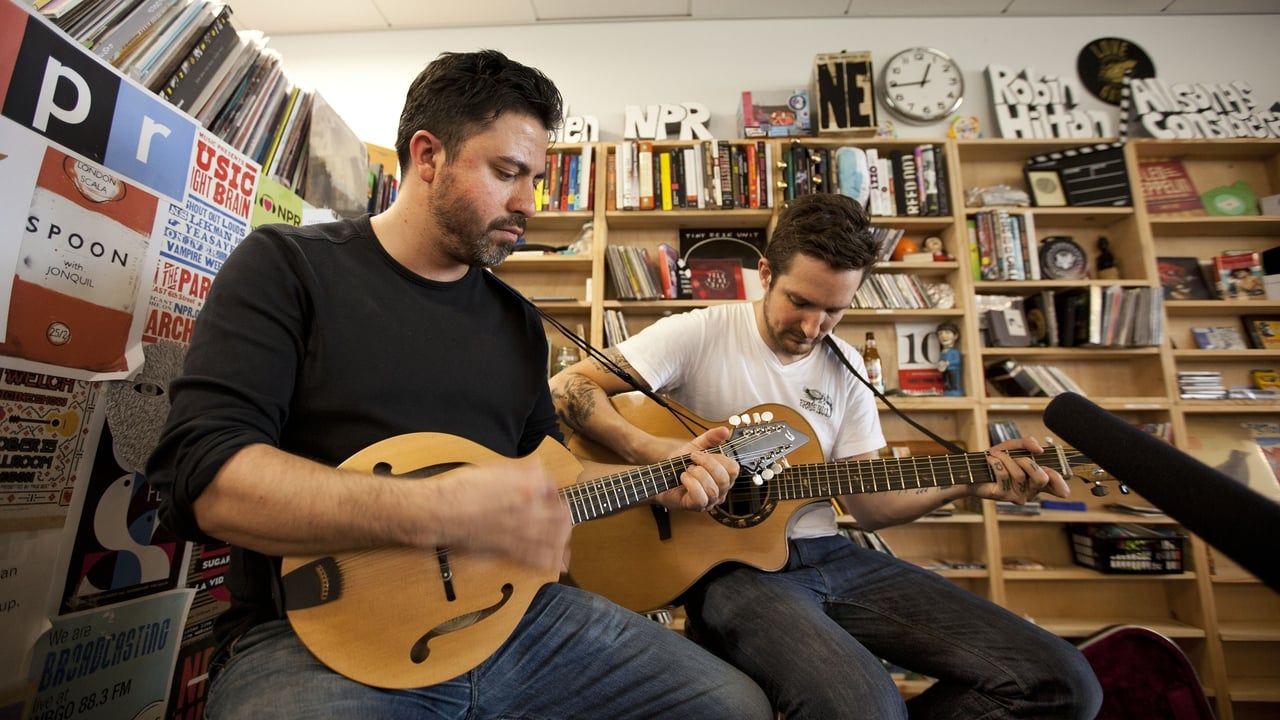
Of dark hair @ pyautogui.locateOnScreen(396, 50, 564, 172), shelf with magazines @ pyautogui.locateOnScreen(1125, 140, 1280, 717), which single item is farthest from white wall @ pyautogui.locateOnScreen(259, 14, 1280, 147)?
dark hair @ pyautogui.locateOnScreen(396, 50, 564, 172)

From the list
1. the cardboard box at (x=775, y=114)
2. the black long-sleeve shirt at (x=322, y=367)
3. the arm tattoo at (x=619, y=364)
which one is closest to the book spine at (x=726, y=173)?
the cardboard box at (x=775, y=114)

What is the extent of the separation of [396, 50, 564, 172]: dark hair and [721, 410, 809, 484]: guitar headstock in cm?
87

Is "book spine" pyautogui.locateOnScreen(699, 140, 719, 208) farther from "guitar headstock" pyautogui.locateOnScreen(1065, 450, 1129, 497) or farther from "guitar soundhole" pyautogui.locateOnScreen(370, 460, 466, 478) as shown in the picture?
"guitar soundhole" pyautogui.locateOnScreen(370, 460, 466, 478)

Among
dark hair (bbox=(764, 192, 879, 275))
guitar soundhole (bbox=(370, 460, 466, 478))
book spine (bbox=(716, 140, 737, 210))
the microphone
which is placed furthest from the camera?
book spine (bbox=(716, 140, 737, 210))

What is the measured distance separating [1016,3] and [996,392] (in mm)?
2500

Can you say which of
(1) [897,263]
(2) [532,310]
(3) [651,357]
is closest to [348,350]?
(2) [532,310]

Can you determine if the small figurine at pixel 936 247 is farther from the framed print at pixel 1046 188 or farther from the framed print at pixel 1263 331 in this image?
the framed print at pixel 1263 331

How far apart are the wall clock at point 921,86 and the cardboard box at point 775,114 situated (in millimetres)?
571

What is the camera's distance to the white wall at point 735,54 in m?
3.44

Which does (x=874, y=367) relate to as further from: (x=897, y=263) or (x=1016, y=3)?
(x=1016, y=3)

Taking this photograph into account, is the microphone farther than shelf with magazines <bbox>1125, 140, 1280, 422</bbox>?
No

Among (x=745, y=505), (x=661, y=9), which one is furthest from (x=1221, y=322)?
(x=661, y=9)

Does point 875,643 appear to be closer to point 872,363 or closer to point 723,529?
point 723,529

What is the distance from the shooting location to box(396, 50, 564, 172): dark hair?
1.13 m
